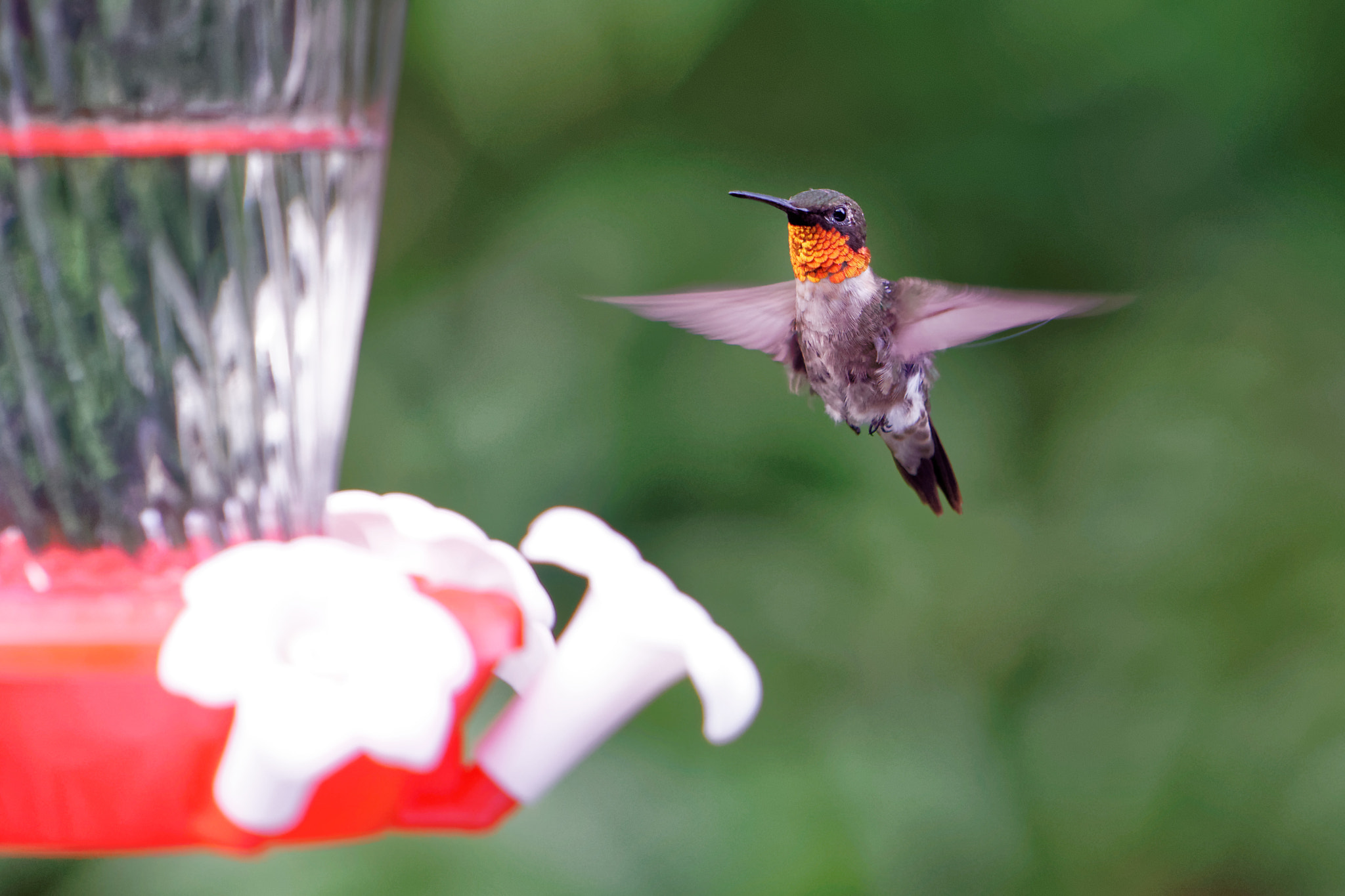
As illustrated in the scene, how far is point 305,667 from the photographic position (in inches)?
30.4

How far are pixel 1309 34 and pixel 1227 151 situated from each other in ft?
0.93

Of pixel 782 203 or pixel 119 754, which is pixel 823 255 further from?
pixel 119 754

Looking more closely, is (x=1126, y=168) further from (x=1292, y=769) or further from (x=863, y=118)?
(x=1292, y=769)

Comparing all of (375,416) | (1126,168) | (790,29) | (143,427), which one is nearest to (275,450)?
(143,427)

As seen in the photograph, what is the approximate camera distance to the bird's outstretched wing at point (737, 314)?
Answer: 1328 millimetres

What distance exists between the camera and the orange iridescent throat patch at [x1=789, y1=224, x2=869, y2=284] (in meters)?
1.42

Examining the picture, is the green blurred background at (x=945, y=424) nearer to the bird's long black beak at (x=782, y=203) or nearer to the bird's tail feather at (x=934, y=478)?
the bird's tail feather at (x=934, y=478)

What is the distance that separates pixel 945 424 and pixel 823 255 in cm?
116

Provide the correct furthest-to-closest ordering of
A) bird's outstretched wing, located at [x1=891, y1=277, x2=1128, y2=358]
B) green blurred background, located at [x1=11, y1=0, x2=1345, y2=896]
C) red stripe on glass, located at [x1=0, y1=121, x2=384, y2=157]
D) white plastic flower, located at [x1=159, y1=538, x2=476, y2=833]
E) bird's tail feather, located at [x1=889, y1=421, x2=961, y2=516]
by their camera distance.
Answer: green blurred background, located at [x1=11, y1=0, x2=1345, y2=896], bird's tail feather, located at [x1=889, y1=421, x2=961, y2=516], bird's outstretched wing, located at [x1=891, y1=277, x2=1128, y2=358], red stripe on glass, located at [x1=0, y1=121, x2=384, y2=157], white plastic flower, located at [x1=159, y1=538, x2=476, y2=833]

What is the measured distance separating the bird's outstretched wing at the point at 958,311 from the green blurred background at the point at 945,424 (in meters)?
1.07

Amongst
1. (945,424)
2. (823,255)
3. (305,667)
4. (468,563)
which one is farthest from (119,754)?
(945,424)

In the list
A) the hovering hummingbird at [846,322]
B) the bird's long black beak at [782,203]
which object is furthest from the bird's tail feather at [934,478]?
the bird's long black beak at [782,203]

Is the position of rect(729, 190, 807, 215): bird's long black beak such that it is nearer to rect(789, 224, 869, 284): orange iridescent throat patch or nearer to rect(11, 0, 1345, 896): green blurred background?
rect(789, 224, 869, 284): orange iridescent throat patch

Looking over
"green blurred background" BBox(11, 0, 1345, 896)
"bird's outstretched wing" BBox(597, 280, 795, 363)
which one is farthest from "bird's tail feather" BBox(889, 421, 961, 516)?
"green blurred background" BBox(11, 0, 1345, 896)
